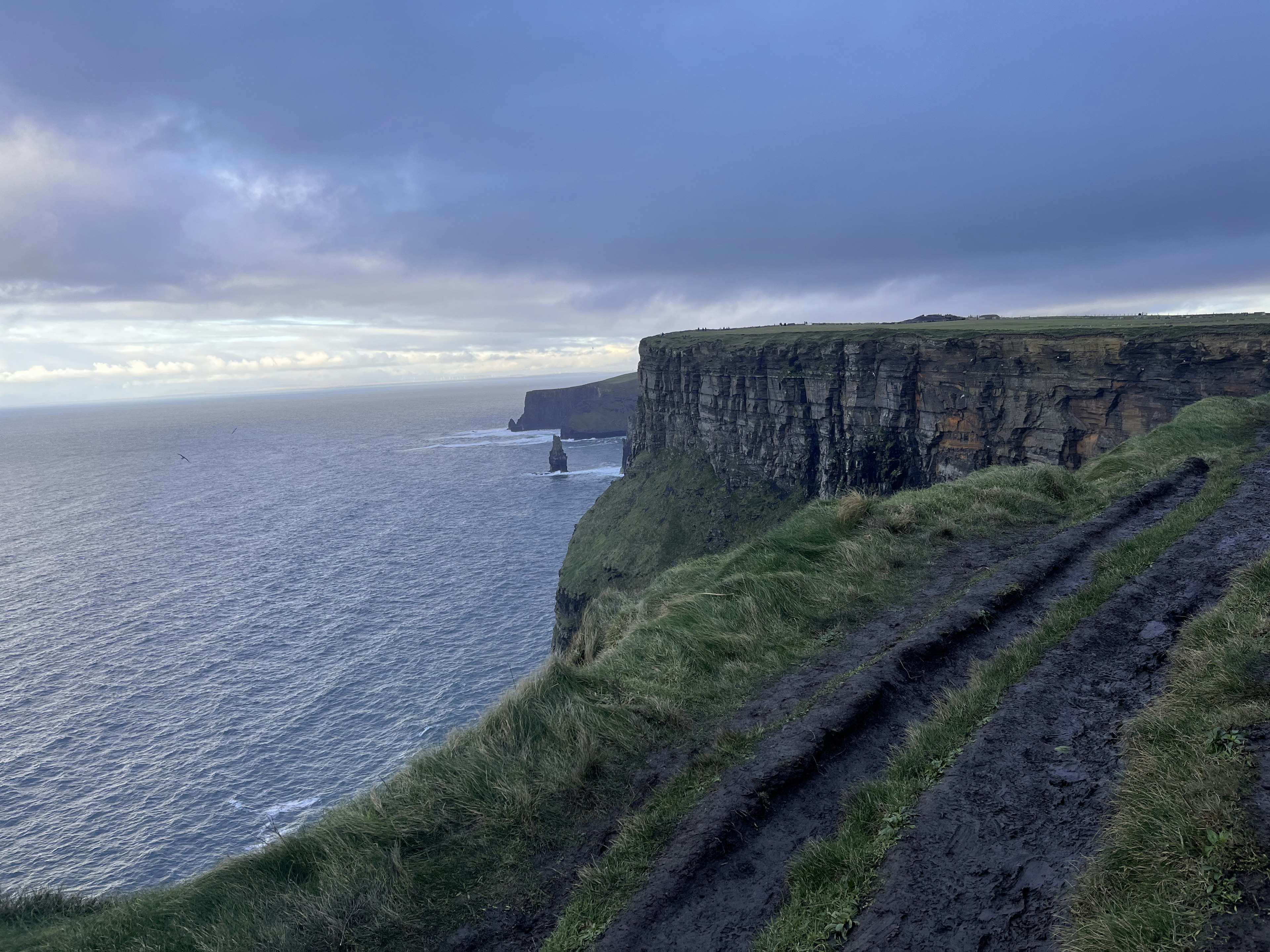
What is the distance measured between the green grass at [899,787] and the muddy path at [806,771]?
246 millimetres

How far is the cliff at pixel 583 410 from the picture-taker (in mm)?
178625

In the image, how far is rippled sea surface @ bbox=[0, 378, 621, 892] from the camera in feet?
104

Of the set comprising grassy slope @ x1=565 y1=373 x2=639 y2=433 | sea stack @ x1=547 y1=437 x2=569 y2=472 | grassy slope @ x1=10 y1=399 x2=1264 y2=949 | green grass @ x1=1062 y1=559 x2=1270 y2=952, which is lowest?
sea stack @ x1=547 y1=437 x2=569 y2=472

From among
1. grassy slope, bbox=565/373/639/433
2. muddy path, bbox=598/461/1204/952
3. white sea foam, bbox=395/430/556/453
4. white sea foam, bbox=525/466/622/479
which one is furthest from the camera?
grassy slope, bbox=565/373/639/433

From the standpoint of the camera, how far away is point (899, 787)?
17.7ft

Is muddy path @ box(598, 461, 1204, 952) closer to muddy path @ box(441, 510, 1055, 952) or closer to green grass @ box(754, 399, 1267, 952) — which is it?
muddy path @ box(441, 510, 1055, 952)

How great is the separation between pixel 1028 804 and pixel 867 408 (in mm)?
54318

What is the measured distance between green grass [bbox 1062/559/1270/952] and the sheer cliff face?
39794 millimetres

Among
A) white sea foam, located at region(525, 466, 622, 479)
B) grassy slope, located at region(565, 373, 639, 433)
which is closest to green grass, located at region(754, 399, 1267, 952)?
white sea foam, located at region(525, 466, 622, 479)

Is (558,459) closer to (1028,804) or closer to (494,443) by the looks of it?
(494,443)

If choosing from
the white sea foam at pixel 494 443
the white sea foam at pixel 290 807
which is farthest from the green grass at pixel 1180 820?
the white sea foam at pixel 494 443

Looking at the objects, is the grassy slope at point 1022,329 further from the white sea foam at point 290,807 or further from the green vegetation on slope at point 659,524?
the white sea foam at point 290,807

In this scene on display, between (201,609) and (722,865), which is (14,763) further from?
(722,865)

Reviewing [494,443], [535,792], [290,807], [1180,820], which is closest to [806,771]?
[535,792]
